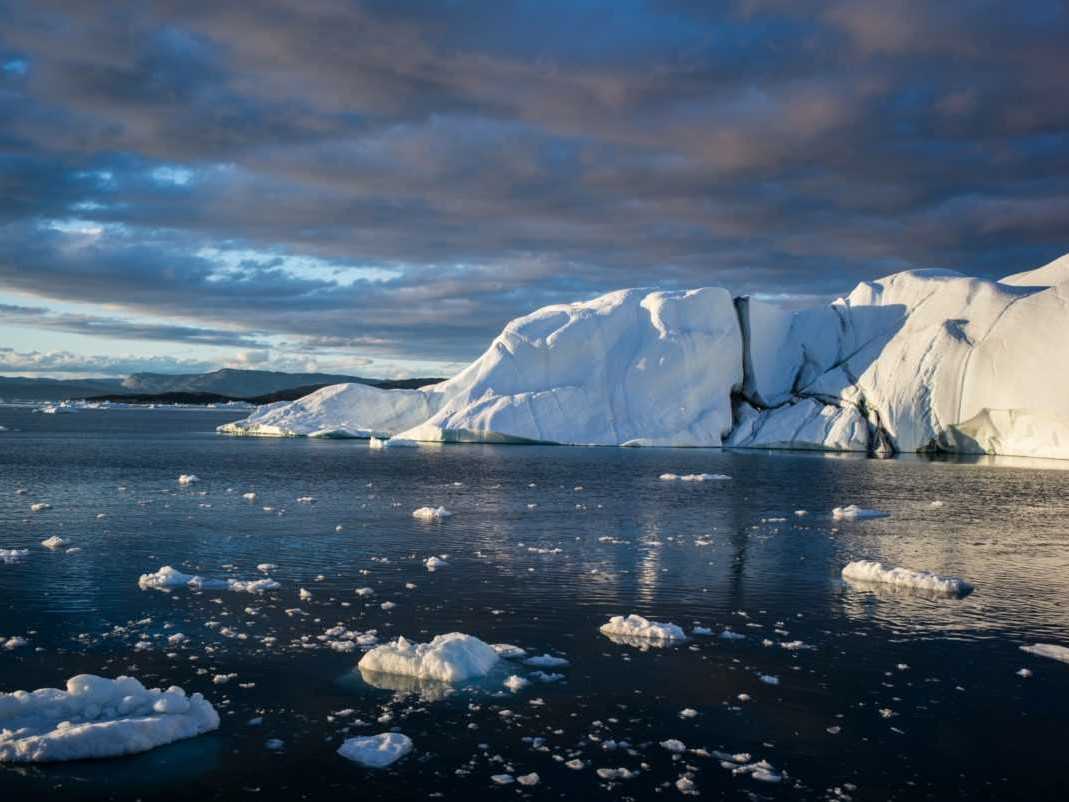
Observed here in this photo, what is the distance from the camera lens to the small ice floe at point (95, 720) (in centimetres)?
812

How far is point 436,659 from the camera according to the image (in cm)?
1036

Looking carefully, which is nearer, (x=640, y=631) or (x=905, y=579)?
(x=640, y=631)

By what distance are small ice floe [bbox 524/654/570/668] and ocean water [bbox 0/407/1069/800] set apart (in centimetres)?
15

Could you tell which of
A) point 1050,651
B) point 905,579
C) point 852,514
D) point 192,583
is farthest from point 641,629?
point 852,514

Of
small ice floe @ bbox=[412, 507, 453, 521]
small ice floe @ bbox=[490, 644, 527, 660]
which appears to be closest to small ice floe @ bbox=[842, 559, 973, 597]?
small ice floe @ bbox=[490, 644, 527, 660]

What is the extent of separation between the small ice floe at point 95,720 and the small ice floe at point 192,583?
17.0 ft

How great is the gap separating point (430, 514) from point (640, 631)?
439 inches

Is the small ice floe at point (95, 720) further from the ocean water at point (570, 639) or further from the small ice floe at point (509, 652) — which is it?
the small ice floe at point (509, 652)

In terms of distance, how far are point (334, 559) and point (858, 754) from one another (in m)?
10.7

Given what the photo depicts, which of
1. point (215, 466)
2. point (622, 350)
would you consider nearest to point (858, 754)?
point (215, 466)

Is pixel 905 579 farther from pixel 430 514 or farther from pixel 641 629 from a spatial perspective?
pixel 430 514

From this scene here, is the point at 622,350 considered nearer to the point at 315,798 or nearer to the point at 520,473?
the point at 520,473

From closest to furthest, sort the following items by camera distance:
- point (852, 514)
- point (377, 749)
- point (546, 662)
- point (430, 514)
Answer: point (377, 749) → point (546, 662) → point (430, 514) → point (852, 514)

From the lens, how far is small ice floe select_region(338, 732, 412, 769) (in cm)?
813
